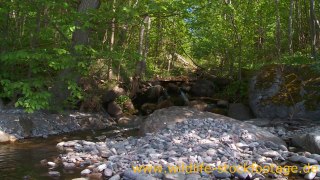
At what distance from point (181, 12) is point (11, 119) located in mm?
6316

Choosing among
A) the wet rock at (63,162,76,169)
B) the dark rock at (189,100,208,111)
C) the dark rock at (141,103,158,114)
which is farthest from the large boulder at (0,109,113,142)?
the dark rock at (189,100,208,111)

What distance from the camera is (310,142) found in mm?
7605

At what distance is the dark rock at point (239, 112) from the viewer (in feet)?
44.8

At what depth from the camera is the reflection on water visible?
611cm

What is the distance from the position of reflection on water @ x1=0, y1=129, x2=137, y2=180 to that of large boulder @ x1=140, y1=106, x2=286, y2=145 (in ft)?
4.71

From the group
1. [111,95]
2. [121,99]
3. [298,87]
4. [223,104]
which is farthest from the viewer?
[111,95]

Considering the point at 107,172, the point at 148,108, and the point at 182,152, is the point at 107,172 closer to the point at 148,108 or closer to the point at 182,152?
the point at 182,152

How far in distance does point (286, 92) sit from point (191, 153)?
695 centimetres

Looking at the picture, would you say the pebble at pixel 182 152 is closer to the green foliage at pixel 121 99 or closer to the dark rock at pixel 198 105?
the dark rock at pixel 198 105

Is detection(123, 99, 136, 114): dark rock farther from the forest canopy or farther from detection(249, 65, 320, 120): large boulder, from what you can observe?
detection(249, 65, 320, 120): large boulder

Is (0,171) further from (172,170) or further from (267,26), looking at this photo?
(267,26)

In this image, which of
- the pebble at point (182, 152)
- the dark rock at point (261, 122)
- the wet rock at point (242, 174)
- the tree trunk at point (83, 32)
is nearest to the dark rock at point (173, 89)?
the dark rock at point (261, 122)

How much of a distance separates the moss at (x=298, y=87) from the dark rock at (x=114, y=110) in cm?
579

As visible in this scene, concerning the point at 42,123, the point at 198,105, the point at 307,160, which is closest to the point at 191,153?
the point at 307,160
